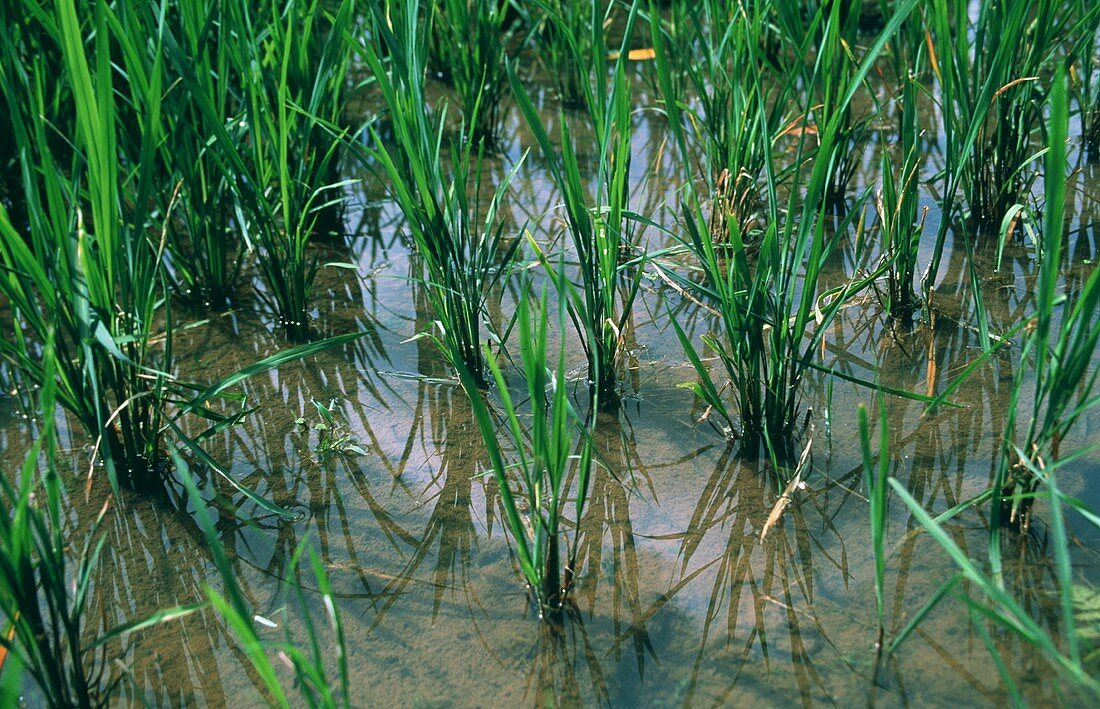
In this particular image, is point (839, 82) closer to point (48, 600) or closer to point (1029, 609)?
point (1029, 609)

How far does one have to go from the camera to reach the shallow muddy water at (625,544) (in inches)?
47.6

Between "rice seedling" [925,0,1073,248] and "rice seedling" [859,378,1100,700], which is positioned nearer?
"rice seedling" [859,378,1100,700]

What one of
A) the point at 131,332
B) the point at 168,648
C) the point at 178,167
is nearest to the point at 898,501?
the point at 168,648

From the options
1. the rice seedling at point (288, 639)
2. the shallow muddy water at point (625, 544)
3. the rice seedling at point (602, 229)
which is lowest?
the shallow muddy water at point (625, 544)

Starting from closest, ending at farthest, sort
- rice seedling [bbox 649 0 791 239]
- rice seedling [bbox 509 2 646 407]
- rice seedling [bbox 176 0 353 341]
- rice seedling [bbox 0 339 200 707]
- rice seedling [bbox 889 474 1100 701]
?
rice seedling [bbox 889 474 1100 701] → rice seedling [bbox 0 339 200 707] → rice seedling [bbox 509 2 646 407] → rice seedling [bbox 176 0 353 341] → rice seedling [bbox 649 0 791 239]

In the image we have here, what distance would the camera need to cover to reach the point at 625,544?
142cm

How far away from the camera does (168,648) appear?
1307mm

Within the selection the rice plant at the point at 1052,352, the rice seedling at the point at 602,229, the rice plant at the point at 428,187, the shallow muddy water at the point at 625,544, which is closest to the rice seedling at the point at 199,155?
the shallow muddy water at the point at 625,544

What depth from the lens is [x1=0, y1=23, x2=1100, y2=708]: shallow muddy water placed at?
121cm

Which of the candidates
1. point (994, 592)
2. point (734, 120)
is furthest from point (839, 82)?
point (994, 592)

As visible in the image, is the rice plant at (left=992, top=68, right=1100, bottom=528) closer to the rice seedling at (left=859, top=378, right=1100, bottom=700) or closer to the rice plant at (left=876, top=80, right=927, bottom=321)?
the rice seedling at (left=859, top=378, right=1100, bottom=700)

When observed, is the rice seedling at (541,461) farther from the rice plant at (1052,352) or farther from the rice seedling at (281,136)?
the rice seedling at (281,136)

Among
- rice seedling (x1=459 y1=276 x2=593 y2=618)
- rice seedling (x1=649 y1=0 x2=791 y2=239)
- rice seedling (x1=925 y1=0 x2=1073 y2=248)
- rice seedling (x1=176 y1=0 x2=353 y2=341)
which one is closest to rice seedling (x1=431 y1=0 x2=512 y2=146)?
rice seedling (x1=176 y1=0 x2=353 y2=341)

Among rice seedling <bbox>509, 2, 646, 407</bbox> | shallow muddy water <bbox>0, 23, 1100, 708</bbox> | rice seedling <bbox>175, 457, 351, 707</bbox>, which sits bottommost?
shallow muddy water <bbox>0, 23, 1100, 708</bbox>
